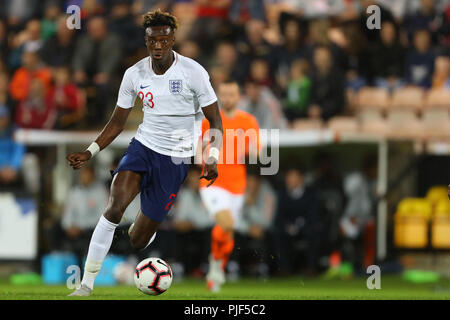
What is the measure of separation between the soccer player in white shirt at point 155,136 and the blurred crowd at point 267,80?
16.1ft

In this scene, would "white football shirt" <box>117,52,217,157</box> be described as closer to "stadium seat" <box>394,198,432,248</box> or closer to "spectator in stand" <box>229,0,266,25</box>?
"stadium seat" <box>394,198,432,248</box>

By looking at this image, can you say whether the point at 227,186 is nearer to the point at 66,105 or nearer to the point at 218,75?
the point at 218,75

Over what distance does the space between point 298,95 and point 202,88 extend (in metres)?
6.84

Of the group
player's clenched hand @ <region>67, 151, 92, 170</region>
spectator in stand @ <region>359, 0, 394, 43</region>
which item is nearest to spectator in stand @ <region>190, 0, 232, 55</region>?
spectator in stand @ <region>359, 0, 394, 43</region>

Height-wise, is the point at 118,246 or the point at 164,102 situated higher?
the point at 164,102

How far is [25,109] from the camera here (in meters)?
15.8

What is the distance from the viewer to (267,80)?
1556 cm

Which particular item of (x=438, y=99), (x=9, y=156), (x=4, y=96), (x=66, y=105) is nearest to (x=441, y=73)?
(x=438, y=99)

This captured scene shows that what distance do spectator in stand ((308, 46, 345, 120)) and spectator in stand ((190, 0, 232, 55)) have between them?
2333 mm

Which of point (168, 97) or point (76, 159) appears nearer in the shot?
point (76, 159)

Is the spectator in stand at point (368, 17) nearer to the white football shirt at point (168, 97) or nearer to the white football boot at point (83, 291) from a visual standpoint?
the white football shirt at point (168, 97)

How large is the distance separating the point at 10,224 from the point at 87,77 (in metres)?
2.96
